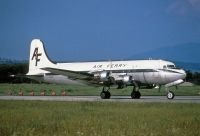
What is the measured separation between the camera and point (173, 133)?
1337 centimetres

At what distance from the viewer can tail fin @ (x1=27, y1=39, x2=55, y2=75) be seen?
51544 millimetres

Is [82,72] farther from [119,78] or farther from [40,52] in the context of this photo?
[40,52]

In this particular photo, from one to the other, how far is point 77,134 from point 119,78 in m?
28.3

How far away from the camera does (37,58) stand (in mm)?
52531

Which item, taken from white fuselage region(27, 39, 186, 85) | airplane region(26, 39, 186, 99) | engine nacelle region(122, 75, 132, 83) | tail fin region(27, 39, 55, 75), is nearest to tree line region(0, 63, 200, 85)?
tail fin region(27, 39, 55, 75)

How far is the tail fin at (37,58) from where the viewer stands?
5154cm

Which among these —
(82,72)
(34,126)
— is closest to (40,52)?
(82,72)

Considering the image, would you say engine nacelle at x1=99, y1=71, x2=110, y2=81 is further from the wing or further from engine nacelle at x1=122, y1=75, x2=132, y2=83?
engine nacelle at x1=122, y1=75, x2=132, y2=83

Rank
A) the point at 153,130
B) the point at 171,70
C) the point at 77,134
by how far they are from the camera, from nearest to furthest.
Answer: the point at 77,134 → the point at 153,130 → the point at 171,70

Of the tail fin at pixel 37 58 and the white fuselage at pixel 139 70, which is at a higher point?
the tail fin at pixel 37 58

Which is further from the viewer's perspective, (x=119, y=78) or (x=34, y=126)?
(x=119, y=78)

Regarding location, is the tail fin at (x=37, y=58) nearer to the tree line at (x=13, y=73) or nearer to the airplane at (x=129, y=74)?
the airplane at (x=129, y=74)

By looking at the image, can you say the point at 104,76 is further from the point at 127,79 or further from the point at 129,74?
the point at 129,74

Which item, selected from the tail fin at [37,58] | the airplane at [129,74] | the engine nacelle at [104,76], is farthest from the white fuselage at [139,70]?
the tail fin at [37,58]
